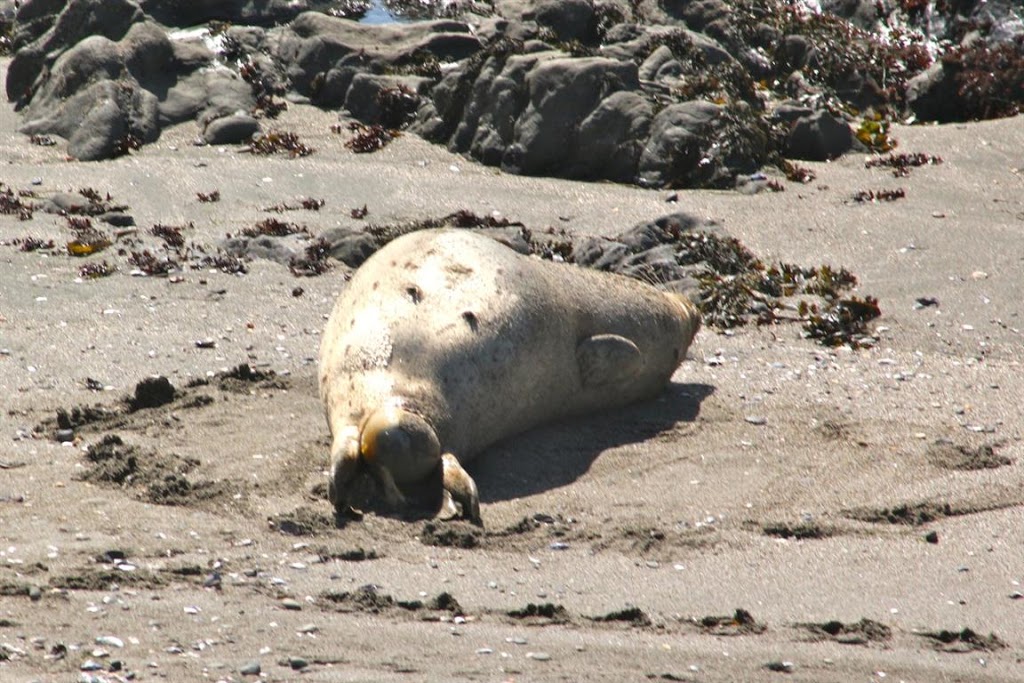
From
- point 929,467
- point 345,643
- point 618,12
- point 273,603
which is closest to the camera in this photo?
point 345,643

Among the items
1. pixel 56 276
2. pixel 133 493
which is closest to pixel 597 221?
pixel 56 276

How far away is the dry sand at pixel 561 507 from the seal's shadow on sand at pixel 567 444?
0.07 feet

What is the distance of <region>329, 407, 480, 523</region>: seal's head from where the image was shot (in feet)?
20.7

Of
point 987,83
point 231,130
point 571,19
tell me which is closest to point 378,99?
point 231,130

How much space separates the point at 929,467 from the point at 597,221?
17.1 ft

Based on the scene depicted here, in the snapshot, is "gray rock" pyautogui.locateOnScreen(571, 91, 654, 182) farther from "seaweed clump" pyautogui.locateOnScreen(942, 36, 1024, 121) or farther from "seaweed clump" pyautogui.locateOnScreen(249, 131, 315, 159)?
"seaweed clump" pyautogui.locateOnScreen(942, 36, 1024, 121)

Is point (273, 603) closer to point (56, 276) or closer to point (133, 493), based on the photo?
point (133, 493)

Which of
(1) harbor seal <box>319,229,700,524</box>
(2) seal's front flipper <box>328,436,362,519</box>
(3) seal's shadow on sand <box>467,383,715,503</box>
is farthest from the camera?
(3) seal's shadow on sand <box>467,383,715,503</box>

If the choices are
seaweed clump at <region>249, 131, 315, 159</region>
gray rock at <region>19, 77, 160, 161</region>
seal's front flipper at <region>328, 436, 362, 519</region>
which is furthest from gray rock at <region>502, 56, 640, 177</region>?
seal's front flipper at <region>328, 436, 362, 519</region>

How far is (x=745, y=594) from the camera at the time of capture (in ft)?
18.6

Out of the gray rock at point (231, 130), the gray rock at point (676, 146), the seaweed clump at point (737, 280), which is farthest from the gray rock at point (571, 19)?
the seaweed clump at point (737, 280)

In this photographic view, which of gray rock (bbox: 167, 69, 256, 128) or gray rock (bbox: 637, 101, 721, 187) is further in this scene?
gray rock (bbox: 167, 69, 256, 128)

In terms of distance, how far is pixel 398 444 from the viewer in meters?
6.34

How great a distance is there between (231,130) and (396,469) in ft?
27.0
